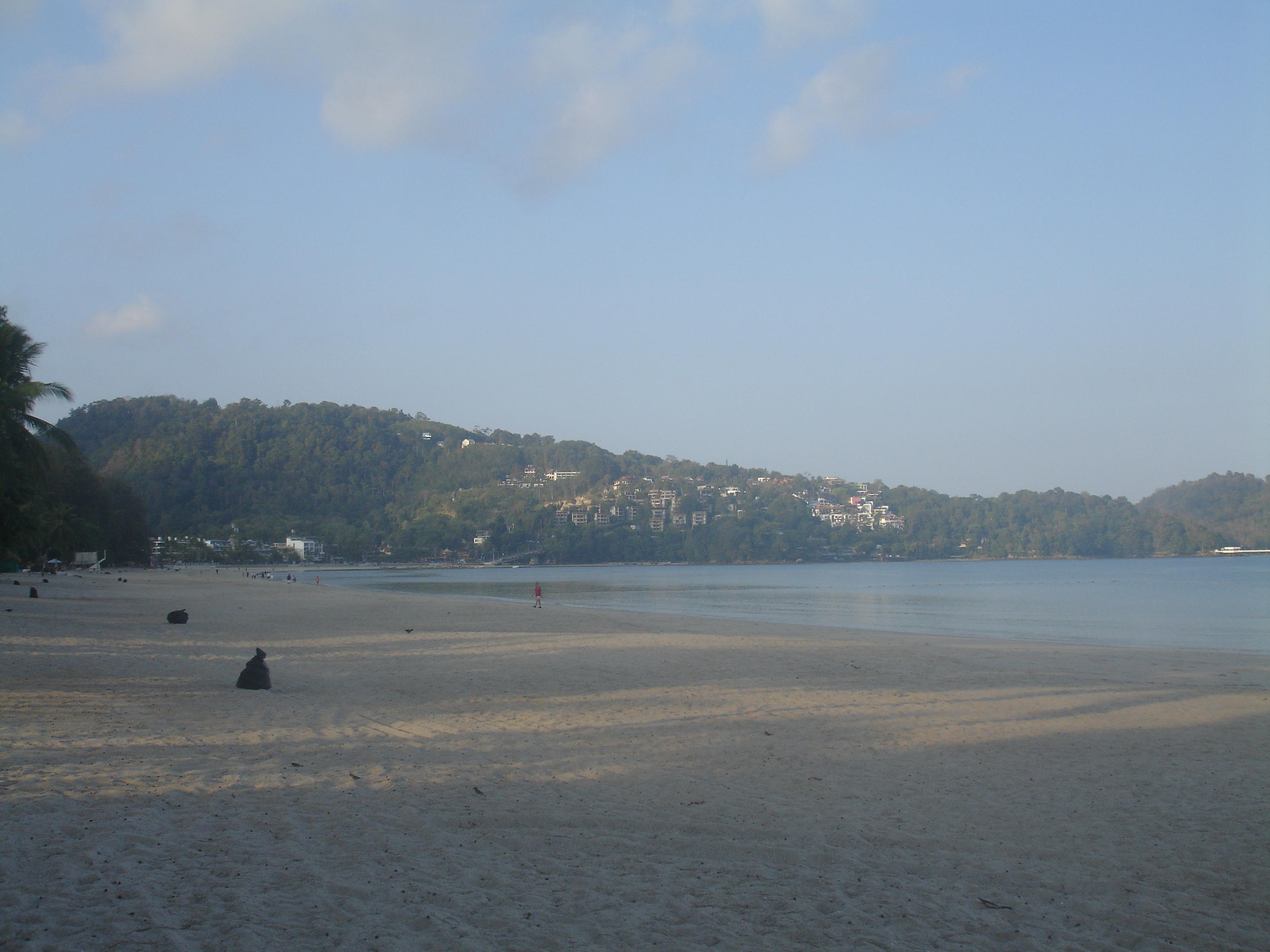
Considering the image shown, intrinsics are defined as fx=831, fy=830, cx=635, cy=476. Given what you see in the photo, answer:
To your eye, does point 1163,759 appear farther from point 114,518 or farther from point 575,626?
point 114,518

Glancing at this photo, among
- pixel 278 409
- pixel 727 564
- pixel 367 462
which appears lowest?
pixel 727 564

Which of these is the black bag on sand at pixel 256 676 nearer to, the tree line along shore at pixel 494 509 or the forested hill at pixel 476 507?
the tree line along shore at pixel 494 509

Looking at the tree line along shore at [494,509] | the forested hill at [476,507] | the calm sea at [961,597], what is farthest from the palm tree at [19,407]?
the forested hill at [476,507]

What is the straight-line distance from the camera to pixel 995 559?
15912 centimetres

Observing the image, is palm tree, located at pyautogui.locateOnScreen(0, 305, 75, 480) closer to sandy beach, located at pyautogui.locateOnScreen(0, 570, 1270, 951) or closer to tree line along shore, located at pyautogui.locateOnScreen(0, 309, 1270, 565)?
sandy beach, located at pyautogui.locateOnScreen(0, 570, 1270, 951)

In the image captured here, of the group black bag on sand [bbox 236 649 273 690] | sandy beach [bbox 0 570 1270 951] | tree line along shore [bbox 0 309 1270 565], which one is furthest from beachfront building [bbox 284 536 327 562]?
black bag on sand [bbox 236 649 273 690]

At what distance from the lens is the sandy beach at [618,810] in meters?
4.09

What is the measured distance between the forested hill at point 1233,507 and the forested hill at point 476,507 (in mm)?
1927

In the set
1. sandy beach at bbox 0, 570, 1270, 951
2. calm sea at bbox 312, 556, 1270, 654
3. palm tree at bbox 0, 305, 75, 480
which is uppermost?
palm tree at bbox 0, 305, 75, 480

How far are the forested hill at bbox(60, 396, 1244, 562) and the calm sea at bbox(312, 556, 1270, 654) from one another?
39.7 meters

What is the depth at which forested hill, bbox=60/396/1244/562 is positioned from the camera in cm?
13512

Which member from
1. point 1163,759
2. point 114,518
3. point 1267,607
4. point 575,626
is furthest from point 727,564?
point 1163,759

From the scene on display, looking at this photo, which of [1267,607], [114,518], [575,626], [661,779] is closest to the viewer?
[661,779]

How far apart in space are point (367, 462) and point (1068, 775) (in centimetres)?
17140
